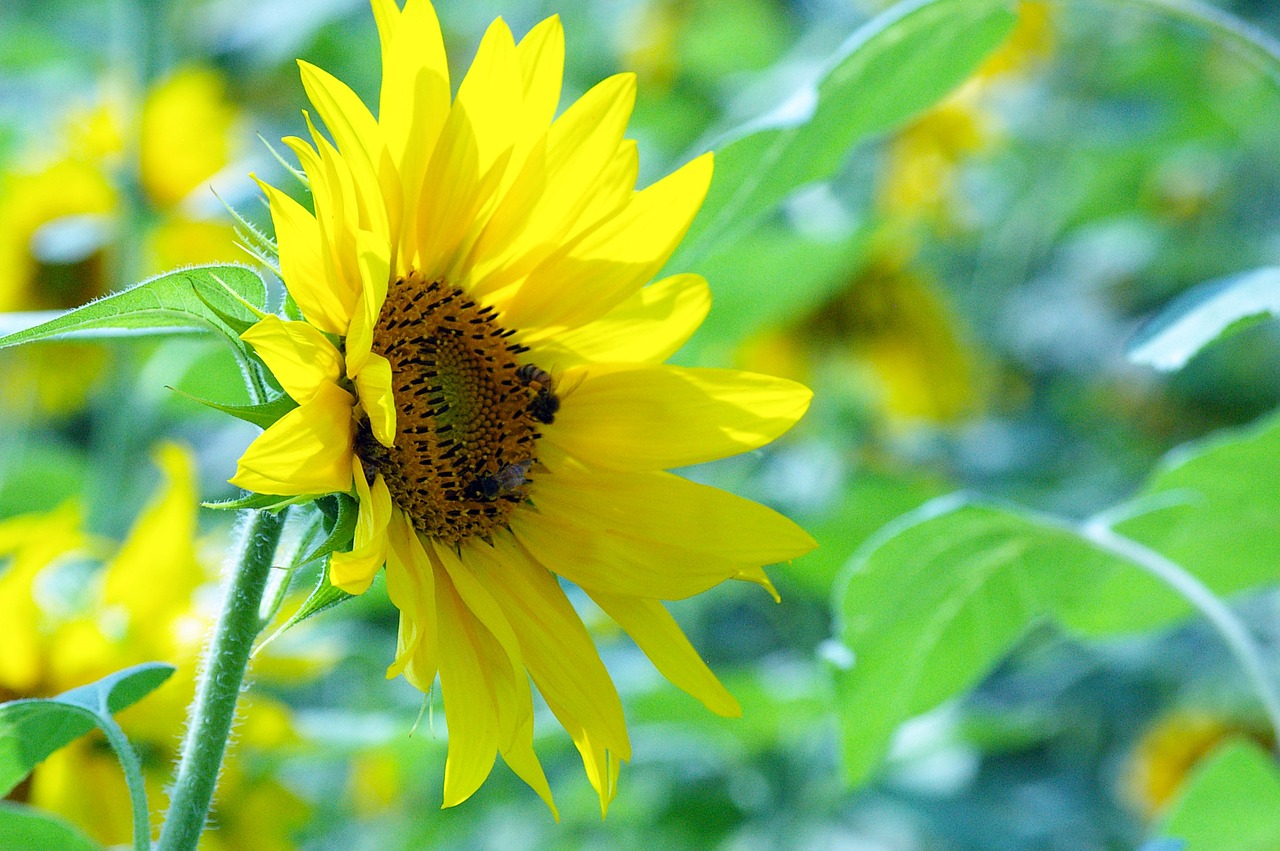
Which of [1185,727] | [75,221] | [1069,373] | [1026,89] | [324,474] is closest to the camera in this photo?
[324,474]

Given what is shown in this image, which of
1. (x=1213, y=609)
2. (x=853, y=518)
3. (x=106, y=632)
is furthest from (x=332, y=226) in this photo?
(x=853, y=518)

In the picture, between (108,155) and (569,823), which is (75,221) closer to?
(108,155)

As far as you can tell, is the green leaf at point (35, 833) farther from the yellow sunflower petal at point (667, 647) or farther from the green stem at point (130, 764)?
the yellow sunflower petal at point (667, 647)

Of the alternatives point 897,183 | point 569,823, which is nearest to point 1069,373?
point 897,183

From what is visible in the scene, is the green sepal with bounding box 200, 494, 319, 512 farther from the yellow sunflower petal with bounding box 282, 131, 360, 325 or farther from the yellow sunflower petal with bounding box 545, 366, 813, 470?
the yellow sunflower petal with bounding box 545, 366, 813, 470

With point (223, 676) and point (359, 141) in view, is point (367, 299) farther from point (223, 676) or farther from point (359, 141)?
point (223, 676)

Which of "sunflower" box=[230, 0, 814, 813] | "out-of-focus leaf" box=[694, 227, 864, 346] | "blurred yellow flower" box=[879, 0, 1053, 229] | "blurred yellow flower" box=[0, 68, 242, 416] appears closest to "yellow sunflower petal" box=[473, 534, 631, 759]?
"sunflower" box=[230, 0, 814, 813]
